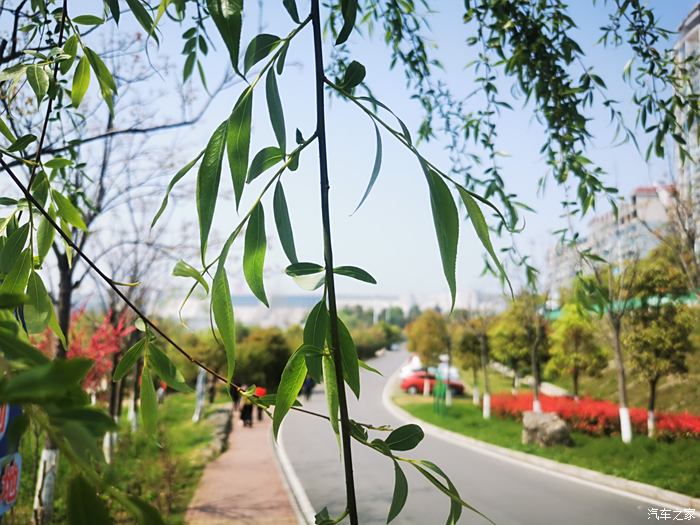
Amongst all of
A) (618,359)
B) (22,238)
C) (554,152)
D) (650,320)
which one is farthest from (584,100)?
(650,320)

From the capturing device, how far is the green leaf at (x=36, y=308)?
0.63 m

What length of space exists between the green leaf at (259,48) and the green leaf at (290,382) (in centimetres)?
20

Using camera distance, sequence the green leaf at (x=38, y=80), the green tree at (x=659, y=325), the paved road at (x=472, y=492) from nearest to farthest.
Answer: the green leaf at (x=38, y=80) → the paved road at (x=472, y=492) → the green tree at (x=659, y=325)

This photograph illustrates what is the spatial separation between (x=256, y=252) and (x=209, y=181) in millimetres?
89

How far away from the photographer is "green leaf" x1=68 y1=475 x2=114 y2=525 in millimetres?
263

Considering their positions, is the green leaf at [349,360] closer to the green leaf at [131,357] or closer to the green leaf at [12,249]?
the green leaf at [131,357]

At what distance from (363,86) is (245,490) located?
20.9 ft

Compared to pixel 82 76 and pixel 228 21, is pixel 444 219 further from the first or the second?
pixel 82 76

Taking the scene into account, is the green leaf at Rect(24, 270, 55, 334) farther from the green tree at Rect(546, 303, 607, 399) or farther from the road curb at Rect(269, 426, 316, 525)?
the green tree at Rect(546, 303, 607, 399)

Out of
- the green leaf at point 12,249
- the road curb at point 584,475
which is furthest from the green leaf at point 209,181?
the road curb at point 584,475

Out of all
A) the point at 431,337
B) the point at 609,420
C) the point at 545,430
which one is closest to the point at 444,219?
the point at 545,430

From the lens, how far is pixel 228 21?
374 mm

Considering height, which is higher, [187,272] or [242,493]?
[187,272]

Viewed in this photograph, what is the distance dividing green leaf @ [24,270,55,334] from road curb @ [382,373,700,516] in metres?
6.37
